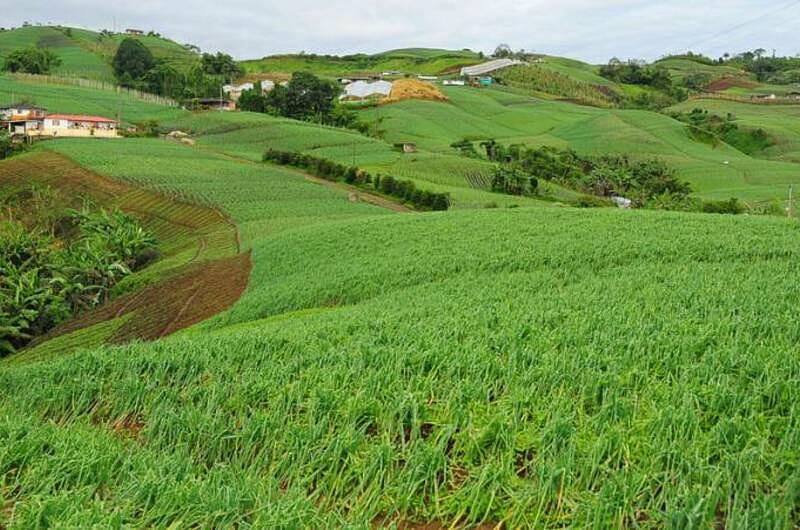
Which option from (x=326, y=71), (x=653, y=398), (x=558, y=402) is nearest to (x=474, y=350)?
(x=558, y=402)

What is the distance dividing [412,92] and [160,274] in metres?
81.5

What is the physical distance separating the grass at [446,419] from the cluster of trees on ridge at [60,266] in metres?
17.8

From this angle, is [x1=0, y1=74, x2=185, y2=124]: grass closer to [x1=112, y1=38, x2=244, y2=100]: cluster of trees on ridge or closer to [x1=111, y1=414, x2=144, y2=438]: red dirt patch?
[x1=112, y1=38, x2=244, y2=100]: cluster of trees on ridge

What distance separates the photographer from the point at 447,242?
23625mm

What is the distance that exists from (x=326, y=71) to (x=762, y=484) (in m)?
157

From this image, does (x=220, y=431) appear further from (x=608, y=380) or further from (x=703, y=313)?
(x=703, y=313)

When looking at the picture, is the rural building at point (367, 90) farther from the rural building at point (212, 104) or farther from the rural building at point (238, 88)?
the rural building at point (212, 104)

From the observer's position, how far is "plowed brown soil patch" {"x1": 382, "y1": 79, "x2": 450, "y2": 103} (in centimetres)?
10562

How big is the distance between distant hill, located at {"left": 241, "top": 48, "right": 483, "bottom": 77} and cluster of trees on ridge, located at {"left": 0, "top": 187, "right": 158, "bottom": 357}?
111 meters

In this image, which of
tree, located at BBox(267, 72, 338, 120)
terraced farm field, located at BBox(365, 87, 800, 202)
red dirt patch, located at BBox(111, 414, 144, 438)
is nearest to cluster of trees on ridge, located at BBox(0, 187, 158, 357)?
red dirt patch, located at BBox(111, 414, 144, 438)

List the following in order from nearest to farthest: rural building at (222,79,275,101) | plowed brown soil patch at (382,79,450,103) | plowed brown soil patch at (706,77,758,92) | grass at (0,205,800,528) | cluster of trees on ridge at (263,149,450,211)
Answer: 1. grass at (0,205,800,528)
2. cluster of trees on ridge at (263,149,450,211)
3. plowed brown soil patch at (382,79,450,103)
4. rural building at (222,79,275,101)
5. plowed brown soil patch at (706,77,758,92)

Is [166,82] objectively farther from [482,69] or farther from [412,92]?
[482,69]

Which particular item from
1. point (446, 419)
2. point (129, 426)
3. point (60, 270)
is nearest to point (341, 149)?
point (60, 270)

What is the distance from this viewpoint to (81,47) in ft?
483
